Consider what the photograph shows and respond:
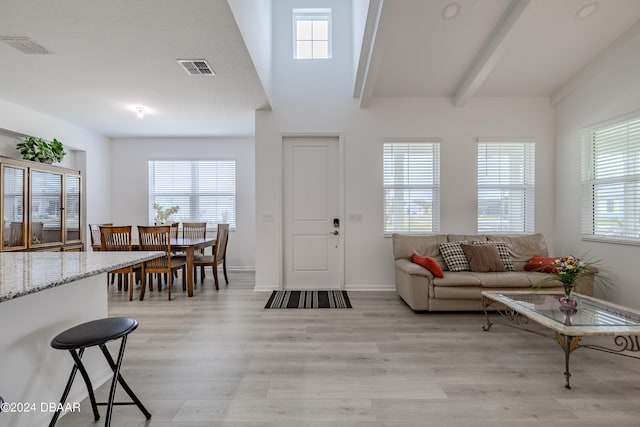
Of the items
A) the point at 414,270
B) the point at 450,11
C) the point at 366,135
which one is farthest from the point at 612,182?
the point at 366,135

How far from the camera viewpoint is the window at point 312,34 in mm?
4684

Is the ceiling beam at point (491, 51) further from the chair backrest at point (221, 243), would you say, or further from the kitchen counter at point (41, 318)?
the chair backrest at point (221, 243)

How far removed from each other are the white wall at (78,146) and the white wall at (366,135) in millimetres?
3051

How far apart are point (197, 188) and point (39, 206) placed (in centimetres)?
237

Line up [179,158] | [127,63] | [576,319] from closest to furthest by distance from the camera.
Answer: [576,319] < [127,63] < [179,158]

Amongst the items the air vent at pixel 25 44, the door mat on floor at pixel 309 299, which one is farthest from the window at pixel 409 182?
the air vent at pixel 25 44

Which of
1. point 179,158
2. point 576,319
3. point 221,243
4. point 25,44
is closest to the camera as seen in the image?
point 576,319

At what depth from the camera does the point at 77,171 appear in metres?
5.01

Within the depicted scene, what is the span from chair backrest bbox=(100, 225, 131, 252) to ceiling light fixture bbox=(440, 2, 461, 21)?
175 inches

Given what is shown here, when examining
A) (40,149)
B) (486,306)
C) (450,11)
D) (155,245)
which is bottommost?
(486,306)

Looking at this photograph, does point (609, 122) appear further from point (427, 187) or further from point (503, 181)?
point (427, 187)

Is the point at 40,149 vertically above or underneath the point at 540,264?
above

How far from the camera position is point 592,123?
396 cm

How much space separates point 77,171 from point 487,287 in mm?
5949
